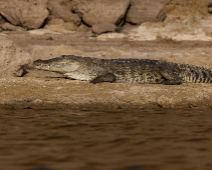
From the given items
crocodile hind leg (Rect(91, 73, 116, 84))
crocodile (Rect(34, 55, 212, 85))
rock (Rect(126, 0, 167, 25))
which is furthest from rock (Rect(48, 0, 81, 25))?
crocodile hind leg (Rect(91, 73, 116, 84))

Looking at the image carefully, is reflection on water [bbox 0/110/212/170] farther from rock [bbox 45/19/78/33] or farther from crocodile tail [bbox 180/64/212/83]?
rock [bbox 45/19/78/33]

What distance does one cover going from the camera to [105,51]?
49.1 feet

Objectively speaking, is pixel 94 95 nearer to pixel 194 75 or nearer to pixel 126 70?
pixel 126 70

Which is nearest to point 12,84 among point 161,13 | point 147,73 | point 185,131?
point 147,73

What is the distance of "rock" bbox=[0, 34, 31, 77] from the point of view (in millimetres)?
10453

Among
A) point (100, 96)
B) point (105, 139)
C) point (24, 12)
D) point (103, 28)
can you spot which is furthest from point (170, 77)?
point (24, 12)

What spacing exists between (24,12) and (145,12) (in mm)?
5425

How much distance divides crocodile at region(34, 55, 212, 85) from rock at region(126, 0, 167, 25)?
11412mm

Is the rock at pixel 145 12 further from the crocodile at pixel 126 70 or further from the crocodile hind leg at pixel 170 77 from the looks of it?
the crocodile hind leg at pixel 170 77

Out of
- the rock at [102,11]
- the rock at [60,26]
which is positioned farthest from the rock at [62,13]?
the rock at [102,11]

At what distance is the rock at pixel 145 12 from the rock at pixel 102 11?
16.2 inches

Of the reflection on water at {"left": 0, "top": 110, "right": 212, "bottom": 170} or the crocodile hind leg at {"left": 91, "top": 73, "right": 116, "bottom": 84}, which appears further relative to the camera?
the crocodile hind leg at {"left": 91, "top": 73, "right": 116, "bottom": 84}

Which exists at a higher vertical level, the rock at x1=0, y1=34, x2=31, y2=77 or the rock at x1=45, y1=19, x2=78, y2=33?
the rock at x1=45, y1=19, x2=78, y2=33

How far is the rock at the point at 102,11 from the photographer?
21500mm
